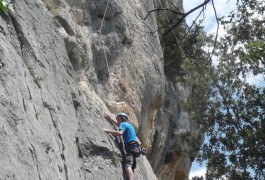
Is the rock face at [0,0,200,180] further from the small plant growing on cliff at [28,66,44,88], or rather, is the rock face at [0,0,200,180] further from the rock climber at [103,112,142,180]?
the rock climber at [103,112,142,180]

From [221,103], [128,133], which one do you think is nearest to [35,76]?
[128,133]

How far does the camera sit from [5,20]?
27.9 feet

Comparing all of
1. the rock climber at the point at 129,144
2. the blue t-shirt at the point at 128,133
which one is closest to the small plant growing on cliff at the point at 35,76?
the rock climber at the point at 129,144

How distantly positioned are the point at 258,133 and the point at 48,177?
42.7 feet

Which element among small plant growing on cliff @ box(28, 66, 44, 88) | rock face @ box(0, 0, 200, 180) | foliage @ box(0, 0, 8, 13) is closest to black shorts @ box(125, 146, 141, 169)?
rock face @ box(0, 0, 200, 180)

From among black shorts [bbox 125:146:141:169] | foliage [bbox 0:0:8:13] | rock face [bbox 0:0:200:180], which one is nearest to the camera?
rock face [bbox 0:0:200:180]

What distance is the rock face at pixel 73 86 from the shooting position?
24.6 feet

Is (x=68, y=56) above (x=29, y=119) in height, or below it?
above

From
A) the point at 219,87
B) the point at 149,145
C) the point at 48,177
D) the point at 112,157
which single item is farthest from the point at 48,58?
the point at 219,87

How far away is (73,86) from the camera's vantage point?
10367 millimetres

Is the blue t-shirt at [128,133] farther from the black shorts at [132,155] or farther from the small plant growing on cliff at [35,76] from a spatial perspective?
the small plant growing on cliff at [35,76]

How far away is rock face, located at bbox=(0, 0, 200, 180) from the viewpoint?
24.6 ft

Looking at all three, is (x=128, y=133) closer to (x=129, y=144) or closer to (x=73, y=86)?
(x=129, y=144)

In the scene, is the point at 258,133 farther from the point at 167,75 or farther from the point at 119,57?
the point at 119,57
